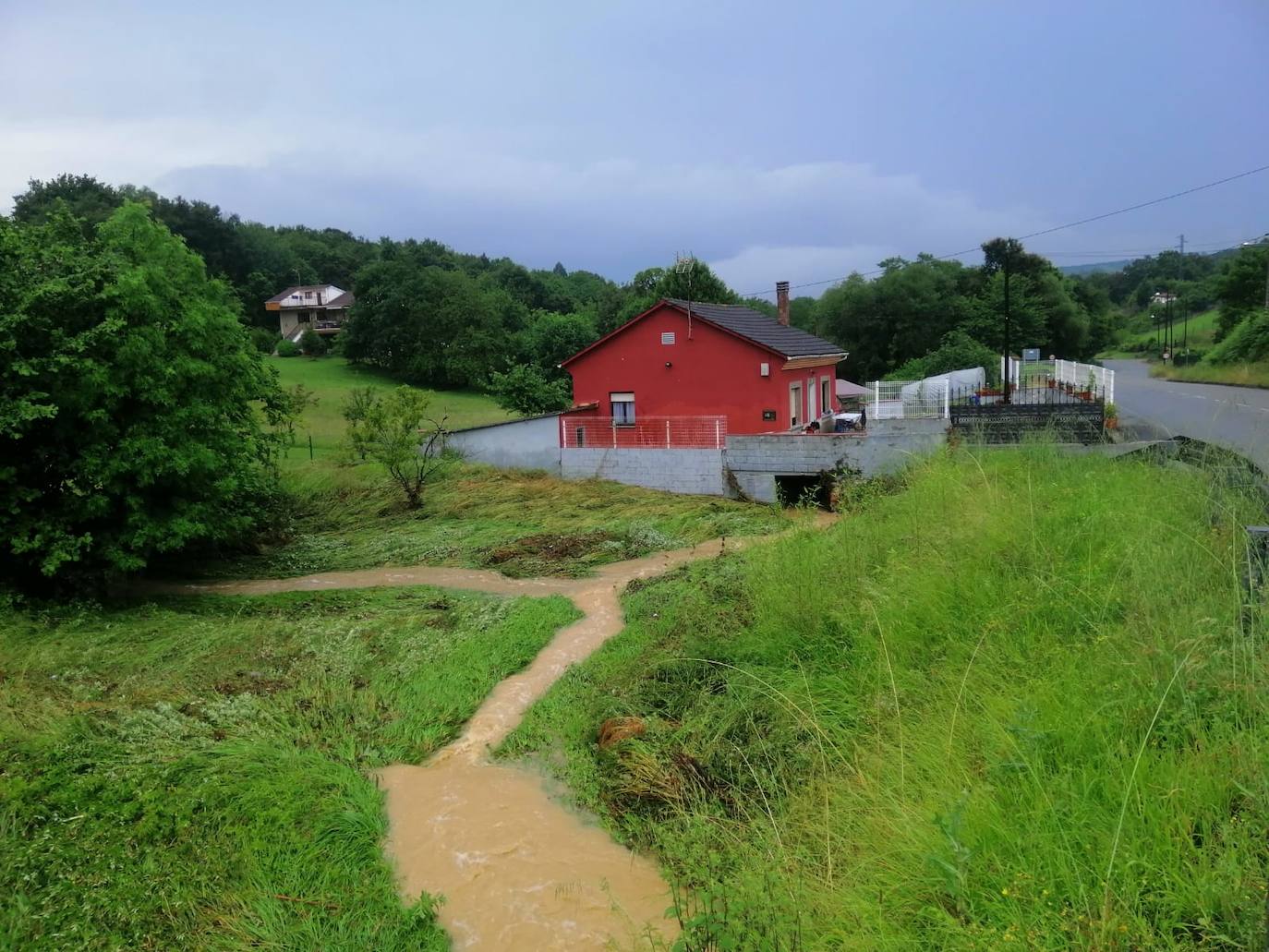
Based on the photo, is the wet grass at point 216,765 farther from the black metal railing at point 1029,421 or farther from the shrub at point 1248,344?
the shrub at point 1248,344

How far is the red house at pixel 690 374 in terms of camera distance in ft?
84.5

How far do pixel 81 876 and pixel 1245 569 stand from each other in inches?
320

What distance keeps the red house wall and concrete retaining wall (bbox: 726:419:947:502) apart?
397 centimetres

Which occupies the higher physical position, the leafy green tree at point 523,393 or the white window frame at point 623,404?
the leafy green tree at point 523,393

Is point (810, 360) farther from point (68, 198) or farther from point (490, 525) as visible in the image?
point (68, 198)

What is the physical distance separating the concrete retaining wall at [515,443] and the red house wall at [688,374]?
3323mm

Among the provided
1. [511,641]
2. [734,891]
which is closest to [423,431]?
[511,641]

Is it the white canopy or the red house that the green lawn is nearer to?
the red house

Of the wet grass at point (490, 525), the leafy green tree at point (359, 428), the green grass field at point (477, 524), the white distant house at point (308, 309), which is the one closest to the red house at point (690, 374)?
the wet grass at point (490, 525)

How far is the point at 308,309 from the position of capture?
73.4 metres

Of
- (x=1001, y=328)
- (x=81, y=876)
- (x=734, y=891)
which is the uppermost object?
(x=1001, y=328)

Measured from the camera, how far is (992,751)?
453 cm

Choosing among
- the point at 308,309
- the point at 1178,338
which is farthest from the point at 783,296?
the point at 308,309

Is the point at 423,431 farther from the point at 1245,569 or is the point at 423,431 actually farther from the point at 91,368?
the point at 1245,569
